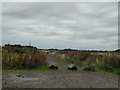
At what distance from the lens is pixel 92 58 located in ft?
70.9

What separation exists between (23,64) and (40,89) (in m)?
9.30

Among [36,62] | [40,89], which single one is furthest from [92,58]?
[40,89]

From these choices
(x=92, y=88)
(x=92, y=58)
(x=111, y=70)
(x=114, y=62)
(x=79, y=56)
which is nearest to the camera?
(x=92, y=88)

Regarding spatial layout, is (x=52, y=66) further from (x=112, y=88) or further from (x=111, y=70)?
(x=112, y=88)

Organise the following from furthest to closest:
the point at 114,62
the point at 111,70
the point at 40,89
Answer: the point at 114,62 < the point at 111,70 < the point at 40,89

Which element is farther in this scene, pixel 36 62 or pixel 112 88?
pixel 36 62

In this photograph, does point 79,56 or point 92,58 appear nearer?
point 92,58

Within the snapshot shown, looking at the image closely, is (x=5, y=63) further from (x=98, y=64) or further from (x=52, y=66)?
(x=98, y=64)

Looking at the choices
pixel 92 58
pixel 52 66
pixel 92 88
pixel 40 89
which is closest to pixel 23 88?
pixel 40 89

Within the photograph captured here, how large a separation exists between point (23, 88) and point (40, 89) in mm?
725

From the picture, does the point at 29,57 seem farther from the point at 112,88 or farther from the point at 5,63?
the point at 112,88

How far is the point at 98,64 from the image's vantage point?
19766mm

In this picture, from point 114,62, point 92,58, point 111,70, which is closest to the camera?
point 111,70

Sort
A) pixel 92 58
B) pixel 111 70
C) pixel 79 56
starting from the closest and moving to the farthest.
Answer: pixel 111 70 → pixel 92 58 → pixel 79 56
